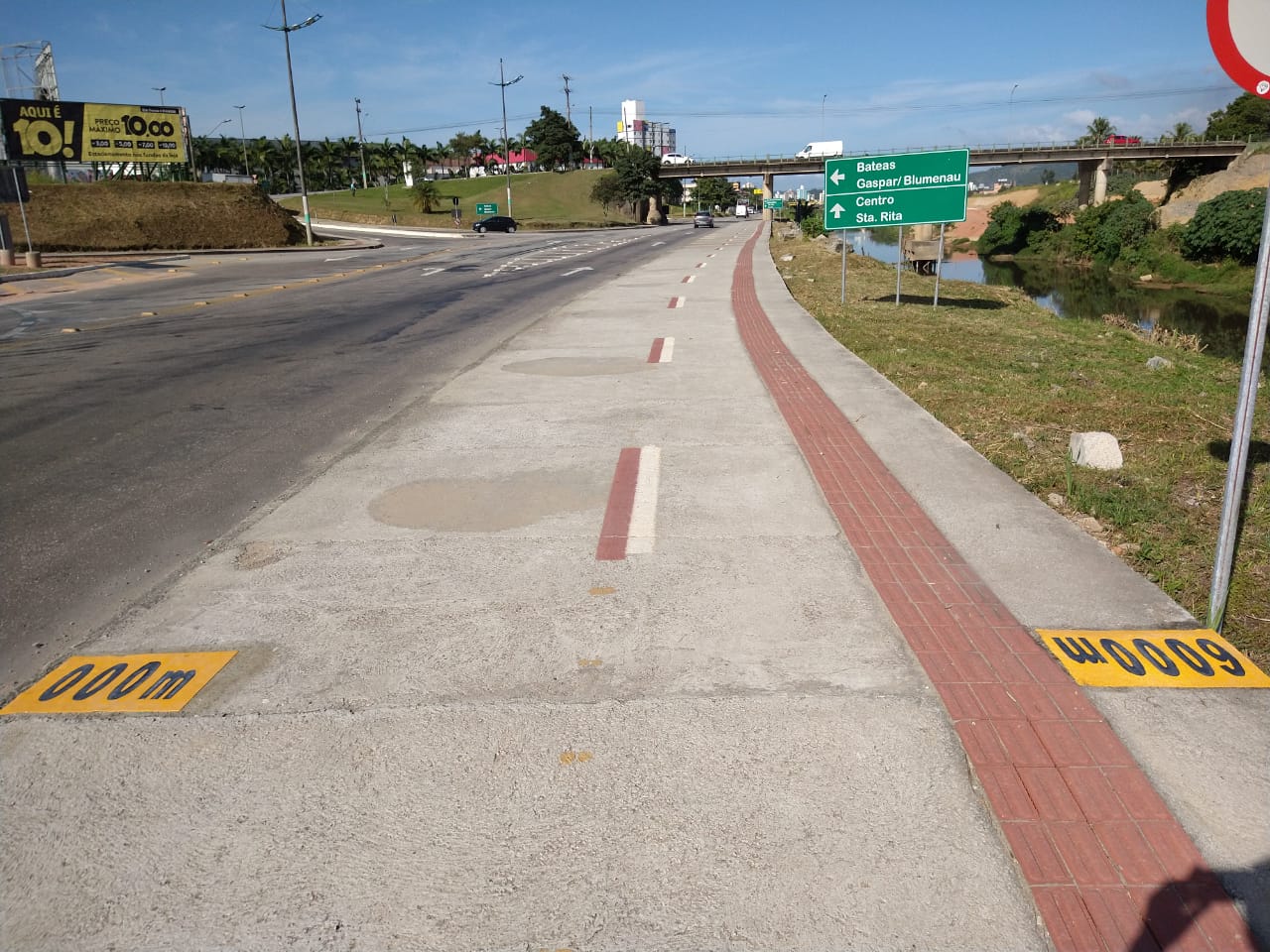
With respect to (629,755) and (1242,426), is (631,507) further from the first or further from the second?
(1242,426)

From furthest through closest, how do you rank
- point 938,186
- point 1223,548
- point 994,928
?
point 938,186, point 1223,548, point 994,928

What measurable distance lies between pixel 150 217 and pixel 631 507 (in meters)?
50.5

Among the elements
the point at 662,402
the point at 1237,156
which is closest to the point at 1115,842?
the point at 662,402

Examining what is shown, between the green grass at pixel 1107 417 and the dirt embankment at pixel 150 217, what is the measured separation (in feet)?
135

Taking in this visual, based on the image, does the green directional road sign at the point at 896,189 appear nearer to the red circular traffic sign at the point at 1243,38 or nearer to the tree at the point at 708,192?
the red circular traffic sign at the point at 1243,38

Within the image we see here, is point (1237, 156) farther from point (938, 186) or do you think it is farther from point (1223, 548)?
point (1223, 548)

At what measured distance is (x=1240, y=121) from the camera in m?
97.6

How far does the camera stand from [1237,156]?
75062 millimetres

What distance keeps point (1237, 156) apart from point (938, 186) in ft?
250

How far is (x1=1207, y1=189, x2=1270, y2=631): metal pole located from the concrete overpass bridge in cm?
7462

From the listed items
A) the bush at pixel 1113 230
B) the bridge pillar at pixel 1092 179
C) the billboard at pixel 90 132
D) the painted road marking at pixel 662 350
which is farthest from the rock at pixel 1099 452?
the bridge pillar at pixel 1092 179

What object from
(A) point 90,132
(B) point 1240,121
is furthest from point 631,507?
(B) point 1240,121

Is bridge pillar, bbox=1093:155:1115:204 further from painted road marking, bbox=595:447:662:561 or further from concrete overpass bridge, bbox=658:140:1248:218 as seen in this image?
painted road marking, bbox=595:447:662:561

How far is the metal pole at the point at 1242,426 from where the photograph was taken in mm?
3662
